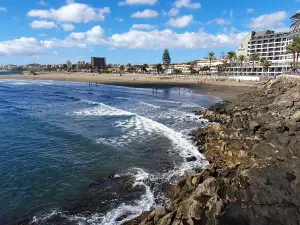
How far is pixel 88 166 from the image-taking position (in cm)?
1998

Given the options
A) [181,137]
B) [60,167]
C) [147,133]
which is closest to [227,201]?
[60,167]

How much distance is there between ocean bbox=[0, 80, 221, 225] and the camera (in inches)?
570

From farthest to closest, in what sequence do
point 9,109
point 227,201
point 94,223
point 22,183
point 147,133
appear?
point 9,109 < point 147,133 < point 22,183 < point 94,223 < point 227,201

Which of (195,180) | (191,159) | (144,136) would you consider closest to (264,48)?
(144,136)

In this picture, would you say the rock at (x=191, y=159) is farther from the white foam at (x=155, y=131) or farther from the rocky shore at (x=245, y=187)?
the rocky shore at (x=245, y=187)

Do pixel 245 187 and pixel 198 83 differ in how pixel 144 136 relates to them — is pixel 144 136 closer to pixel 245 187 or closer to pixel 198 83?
pixel 245 187

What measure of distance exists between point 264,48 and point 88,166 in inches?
5737

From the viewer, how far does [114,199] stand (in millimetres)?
15344

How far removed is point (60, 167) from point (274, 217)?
577 inches

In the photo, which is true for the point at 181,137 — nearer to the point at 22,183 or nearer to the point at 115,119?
the point at 115,119

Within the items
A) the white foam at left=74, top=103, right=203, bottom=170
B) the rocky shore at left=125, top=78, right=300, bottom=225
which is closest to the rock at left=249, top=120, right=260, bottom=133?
the rocky shore at left=125, top=78, right=300, bottom=225

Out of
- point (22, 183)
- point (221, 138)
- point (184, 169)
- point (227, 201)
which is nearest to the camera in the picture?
point (227, 201)

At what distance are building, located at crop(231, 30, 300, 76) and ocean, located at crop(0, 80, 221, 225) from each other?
91460 mm

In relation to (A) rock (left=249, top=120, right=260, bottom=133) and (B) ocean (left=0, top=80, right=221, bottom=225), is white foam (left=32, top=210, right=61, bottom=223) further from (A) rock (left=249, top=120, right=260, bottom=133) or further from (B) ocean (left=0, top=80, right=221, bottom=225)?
(A) rock (left=249, top=120, right=260, bottom=133)
